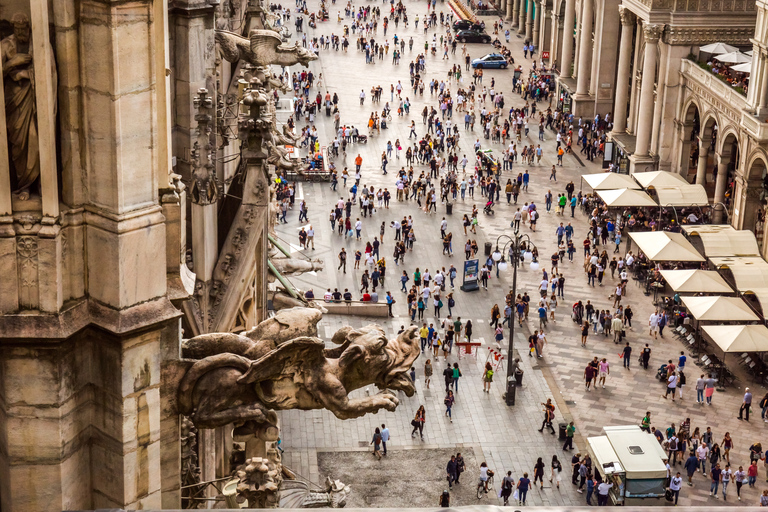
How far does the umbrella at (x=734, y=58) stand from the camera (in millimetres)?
72312

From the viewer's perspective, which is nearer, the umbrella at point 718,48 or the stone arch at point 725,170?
the stone arch at point 725,170

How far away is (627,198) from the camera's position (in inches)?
2896

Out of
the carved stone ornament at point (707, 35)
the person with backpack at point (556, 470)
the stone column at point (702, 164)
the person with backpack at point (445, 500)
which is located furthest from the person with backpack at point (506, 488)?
the carved stone ornament at point (707, 35)

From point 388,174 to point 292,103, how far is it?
20.3 meters

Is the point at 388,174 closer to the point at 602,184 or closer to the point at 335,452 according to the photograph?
the point at 602,184

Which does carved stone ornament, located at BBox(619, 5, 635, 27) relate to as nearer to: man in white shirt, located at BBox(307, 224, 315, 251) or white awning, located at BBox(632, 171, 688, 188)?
white awning, located at BBox(632, 171, 688, 188)

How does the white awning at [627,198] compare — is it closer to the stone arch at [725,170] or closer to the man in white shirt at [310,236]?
the stone arch at [725,170]

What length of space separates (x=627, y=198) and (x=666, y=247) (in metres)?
8.95

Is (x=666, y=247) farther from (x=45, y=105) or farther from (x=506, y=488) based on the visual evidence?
(x=45, y=105)

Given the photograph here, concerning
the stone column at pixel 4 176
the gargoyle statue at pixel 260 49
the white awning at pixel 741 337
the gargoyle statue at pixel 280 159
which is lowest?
the white awning at pixel 741 337

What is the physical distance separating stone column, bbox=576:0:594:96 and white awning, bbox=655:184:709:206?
89.0ft

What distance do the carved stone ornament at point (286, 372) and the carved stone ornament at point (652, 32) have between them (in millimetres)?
68790

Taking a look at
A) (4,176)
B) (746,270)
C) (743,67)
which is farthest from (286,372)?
(743,67)

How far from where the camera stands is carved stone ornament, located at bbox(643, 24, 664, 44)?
78938mm
